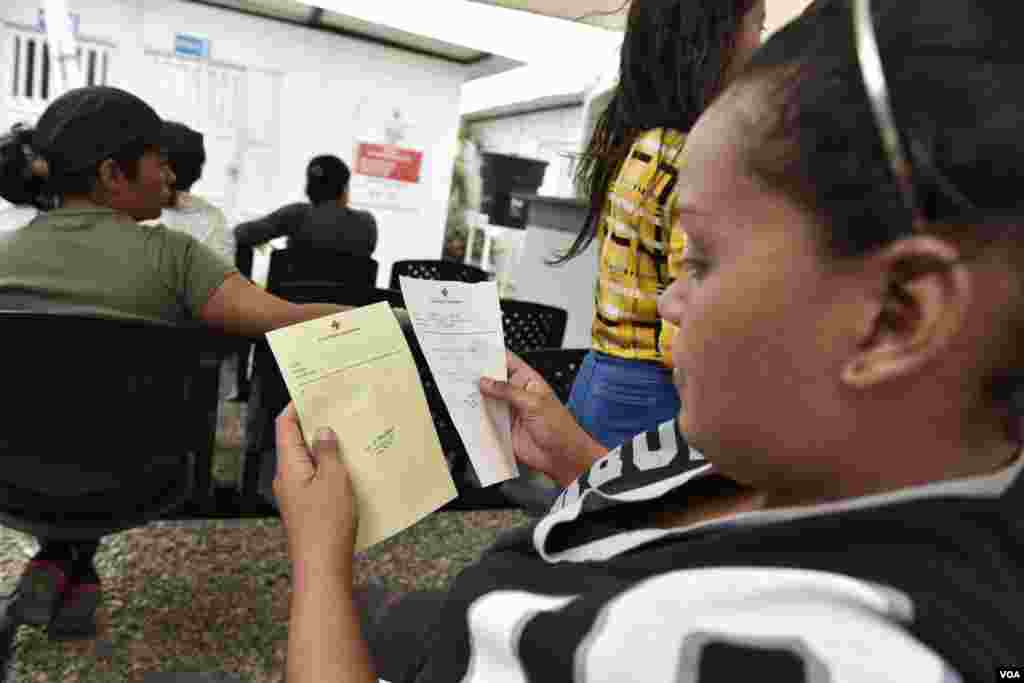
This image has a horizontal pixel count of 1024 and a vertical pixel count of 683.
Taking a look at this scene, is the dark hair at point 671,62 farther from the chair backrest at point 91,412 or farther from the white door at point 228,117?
the white door at point 228,117

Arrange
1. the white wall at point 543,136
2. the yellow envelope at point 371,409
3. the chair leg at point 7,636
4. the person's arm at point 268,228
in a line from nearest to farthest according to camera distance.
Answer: the yellow envelope at point 371,409 → the chair leg at point 7,636 → the person's arm at point 268,228 → the white wall at point 543,136

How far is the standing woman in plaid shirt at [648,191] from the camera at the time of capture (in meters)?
1.17

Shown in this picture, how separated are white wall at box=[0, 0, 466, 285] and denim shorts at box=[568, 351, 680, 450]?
17.2 ft

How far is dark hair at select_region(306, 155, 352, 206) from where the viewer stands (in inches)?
139

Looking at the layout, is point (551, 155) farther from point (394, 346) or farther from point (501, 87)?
point (394, 346)

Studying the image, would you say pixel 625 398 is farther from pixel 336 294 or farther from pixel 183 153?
pixel 183 153

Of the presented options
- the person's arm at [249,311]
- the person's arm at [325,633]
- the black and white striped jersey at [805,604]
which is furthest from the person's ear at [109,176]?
the black and white striped jersey at [805,604]

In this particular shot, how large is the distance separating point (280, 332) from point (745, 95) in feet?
1.48

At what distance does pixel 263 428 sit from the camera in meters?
1.67

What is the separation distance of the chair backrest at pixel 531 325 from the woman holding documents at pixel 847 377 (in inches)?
56.0

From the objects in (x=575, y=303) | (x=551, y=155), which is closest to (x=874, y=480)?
(x=575, y=303)

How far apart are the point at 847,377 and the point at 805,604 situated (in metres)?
0.12

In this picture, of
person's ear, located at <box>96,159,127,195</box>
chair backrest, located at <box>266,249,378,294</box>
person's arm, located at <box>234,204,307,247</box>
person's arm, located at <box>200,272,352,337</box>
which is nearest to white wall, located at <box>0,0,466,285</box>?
person's arm, located at <box>234,204,307,247</box>

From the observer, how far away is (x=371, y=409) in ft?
2.40
